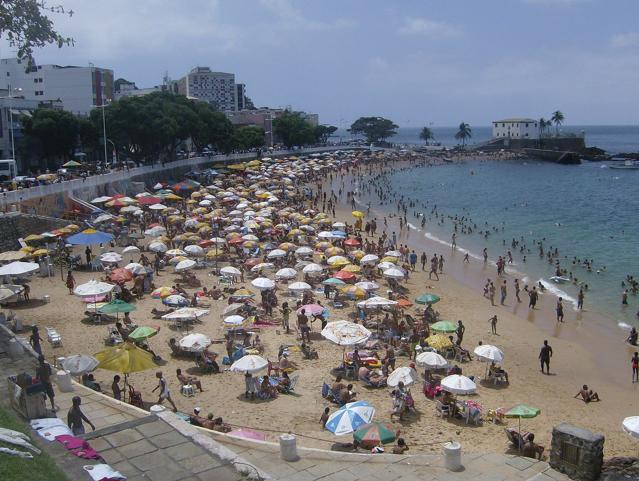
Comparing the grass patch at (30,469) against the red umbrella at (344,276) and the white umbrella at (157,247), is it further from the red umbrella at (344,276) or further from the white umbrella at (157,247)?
the white umbrella at (157,247)

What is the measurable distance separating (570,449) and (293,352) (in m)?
8.46

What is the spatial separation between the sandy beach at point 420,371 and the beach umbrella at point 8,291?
0.46 meters

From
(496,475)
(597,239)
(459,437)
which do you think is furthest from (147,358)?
(597,239)

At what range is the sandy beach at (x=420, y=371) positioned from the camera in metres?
12.5

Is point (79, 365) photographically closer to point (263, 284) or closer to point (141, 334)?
point (141, 334)

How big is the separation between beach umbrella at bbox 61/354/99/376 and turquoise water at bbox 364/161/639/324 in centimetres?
1810

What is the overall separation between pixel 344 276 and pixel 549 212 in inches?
1384

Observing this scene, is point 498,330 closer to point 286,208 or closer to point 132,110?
point 286,208

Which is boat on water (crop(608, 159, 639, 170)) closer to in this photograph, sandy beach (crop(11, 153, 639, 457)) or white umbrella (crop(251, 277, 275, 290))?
sandy beach (crop(11, 153, 639, 457))

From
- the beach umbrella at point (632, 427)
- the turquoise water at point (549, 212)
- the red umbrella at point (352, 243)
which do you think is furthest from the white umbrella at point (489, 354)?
the red umbrella at point (352, 243)

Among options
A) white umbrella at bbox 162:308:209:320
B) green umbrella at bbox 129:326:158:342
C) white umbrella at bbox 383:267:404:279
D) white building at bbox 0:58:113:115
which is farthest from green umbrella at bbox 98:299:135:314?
white building at bbox 0:58:113:115

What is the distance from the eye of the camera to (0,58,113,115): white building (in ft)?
237

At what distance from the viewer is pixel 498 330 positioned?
20734mm

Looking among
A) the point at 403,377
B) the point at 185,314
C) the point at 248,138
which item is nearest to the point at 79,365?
the point at 185,314
